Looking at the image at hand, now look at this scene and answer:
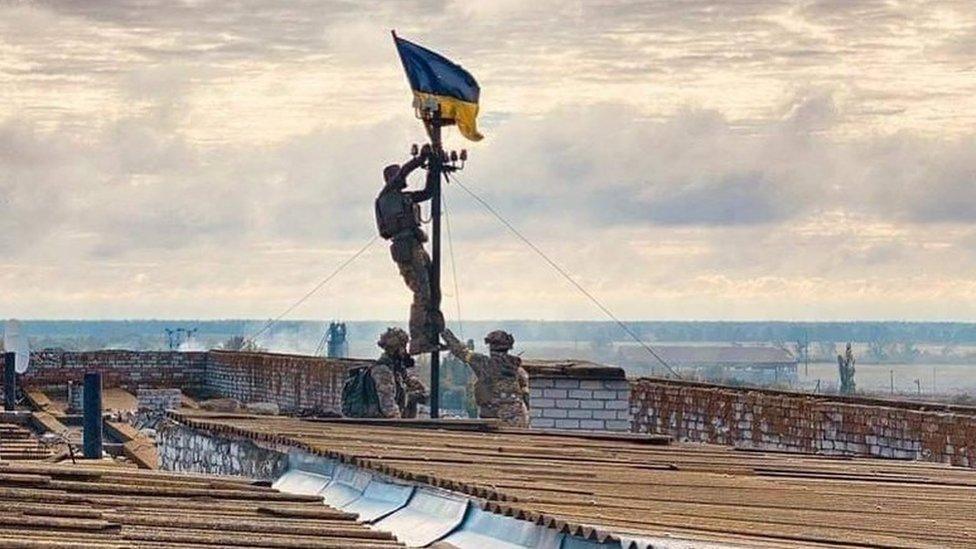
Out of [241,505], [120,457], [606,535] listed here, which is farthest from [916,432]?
[606,535]

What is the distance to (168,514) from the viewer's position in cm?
1006

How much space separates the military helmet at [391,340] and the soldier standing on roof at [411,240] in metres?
0.30

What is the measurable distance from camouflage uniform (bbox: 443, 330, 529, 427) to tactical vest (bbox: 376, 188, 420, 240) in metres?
1.04

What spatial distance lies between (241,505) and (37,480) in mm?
867

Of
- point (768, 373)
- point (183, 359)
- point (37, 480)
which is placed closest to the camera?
point (37, 480)

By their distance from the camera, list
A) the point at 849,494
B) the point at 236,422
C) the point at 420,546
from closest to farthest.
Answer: the point at 420,546 < the point at 849,494 < the point at 236,422

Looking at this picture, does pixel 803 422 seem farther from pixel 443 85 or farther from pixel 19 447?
pixel 19 447

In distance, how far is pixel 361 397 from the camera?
72.5ft

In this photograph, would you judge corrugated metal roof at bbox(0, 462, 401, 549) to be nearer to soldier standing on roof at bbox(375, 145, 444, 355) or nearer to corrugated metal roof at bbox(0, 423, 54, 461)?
corrugated metal roof at bbox(0, 423, 54, 461)

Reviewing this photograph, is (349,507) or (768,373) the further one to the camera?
(768,373)

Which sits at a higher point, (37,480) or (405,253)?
(405,253)

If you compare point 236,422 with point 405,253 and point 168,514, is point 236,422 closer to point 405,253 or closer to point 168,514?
point 405,253

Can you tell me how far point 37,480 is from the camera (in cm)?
1052

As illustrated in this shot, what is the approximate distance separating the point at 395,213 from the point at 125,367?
21.6m
